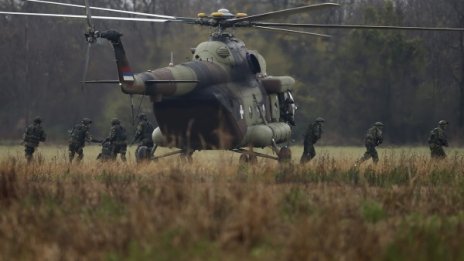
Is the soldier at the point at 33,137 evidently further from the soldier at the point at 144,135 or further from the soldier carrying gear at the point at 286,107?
the soldier carrying gear at the point at 286,107

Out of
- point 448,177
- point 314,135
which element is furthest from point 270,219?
point 314,135

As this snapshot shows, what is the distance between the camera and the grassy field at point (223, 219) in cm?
928

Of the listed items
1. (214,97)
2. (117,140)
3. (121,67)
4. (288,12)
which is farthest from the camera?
(117,140)

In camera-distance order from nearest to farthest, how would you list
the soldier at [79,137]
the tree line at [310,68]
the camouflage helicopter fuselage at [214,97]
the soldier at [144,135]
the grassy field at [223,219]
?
the grassy field at [223,219], the camouflage helicopter fuselage at [214,97], the soldier at [79,137], the soldier at [144,135], the tree line at [310,68]

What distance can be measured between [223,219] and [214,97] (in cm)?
1171

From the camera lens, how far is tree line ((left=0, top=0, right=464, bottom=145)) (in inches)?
1757

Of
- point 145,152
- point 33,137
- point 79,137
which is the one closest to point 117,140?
point 79,137

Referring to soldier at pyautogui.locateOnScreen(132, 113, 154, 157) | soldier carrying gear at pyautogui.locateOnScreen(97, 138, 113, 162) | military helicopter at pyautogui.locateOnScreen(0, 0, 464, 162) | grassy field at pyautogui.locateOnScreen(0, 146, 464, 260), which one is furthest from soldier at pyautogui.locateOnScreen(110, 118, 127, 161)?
grassy field at pyautogui.locateOnScreen(0, 146, 464, 260)

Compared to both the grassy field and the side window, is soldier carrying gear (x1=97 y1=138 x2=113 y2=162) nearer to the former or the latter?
the side window

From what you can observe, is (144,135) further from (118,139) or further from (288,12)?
(288,12)

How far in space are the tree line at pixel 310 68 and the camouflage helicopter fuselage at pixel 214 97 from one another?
19.5 meters

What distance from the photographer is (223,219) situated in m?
10.4

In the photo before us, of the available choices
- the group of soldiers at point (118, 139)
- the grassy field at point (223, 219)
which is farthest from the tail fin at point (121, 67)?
the group of soldiers at point (118, 139)

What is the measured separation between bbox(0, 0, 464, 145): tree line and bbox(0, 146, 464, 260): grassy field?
2944 cm
